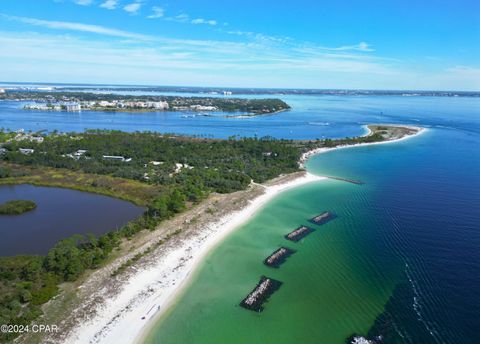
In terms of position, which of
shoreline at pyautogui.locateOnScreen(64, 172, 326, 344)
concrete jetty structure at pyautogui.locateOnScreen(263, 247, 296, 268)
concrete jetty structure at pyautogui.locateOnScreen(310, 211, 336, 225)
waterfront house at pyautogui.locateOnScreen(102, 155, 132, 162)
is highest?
waterfront house at pyautogui.locateOnScreen(102, 155, 132, 162)

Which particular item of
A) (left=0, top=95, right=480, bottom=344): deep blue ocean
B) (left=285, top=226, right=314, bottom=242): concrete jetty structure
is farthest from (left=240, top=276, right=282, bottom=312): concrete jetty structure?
(left=285, top=226, right=314, bottom=242): concrete jetty structure

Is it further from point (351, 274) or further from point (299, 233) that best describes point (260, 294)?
point (299, 233)

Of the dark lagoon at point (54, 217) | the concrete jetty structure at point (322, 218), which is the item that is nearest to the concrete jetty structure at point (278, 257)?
the concrete jetty structure at point (322, 218)

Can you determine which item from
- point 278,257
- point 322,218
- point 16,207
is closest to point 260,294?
point 278,257

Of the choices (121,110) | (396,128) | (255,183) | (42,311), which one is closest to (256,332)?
(42,311)

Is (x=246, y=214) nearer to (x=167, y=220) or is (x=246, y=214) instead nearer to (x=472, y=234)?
(x=167, y=220)

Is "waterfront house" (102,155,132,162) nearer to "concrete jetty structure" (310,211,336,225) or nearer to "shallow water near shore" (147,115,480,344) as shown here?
"shallow water near shore" (147,115,480,344)
